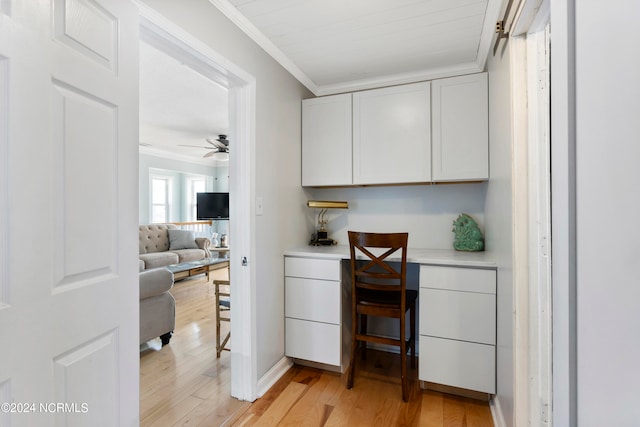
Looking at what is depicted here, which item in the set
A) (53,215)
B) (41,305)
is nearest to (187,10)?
(53,215)

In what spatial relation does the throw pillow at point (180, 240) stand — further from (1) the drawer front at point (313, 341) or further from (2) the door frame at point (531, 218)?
(2) the door frame at point (531, 218)

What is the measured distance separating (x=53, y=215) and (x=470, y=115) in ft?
7.72

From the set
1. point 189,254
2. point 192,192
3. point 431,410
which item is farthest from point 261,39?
point 192,192

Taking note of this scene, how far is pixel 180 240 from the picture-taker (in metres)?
5.70

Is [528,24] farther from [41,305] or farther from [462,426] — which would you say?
[462,426]

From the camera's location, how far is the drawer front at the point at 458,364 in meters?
1.85

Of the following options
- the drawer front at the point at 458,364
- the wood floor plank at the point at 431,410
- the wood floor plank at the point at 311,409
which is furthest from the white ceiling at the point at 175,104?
the wood floor plank at the point at 431,410

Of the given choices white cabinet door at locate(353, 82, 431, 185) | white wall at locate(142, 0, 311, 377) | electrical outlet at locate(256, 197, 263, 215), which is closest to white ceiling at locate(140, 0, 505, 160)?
white wall at locate(142, 0, 311, 377)

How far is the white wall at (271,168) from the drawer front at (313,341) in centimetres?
8

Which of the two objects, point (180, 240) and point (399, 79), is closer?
point (399, 79)

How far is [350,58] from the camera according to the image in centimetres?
223

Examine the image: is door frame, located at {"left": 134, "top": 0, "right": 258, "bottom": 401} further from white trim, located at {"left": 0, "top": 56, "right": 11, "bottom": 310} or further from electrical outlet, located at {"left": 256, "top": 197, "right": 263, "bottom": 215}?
white trim, located at {"left": 0, "top": 56, "right": 11, "bottom": 310}

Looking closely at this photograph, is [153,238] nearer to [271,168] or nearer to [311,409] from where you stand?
[271,168]

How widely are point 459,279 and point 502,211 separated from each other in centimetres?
54
